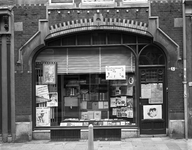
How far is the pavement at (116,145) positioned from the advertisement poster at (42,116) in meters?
0.75

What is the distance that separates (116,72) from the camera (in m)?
9.62

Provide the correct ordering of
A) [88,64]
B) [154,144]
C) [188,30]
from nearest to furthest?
[154,144], [188,30], [88,64]

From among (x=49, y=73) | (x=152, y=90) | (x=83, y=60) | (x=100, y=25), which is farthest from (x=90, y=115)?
(x=100, y=25)

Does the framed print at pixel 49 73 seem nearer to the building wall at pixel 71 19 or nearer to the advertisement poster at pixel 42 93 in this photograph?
the advertisement poster at pixel 42 93

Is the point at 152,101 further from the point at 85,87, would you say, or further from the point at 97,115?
the point at 85,87

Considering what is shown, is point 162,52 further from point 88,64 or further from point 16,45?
point 16,45

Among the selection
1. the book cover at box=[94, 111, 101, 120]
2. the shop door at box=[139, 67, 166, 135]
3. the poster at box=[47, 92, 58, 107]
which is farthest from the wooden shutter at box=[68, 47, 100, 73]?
the shop door at box=[139, 67, 166, 135]

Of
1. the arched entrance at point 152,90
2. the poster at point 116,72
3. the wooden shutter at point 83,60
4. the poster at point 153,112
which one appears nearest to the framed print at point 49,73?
the wooden shutter at point 83,60

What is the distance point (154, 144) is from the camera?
27.4 feet

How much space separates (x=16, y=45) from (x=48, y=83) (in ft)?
6.05

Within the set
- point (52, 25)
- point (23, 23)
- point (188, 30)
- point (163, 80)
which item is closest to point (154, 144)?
point (163, 80)

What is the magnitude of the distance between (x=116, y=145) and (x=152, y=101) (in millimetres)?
2251

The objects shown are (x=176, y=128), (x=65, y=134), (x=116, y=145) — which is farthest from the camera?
(x=65, y=134)

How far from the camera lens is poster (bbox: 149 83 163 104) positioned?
9.45 m
